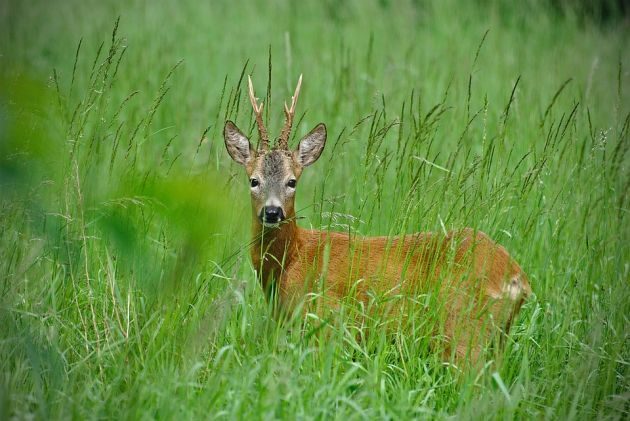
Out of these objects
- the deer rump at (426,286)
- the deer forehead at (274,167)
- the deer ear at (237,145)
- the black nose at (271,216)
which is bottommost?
the deer rump at (426,286)

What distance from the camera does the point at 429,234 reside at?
13.9 ft

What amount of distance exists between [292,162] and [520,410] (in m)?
1.88

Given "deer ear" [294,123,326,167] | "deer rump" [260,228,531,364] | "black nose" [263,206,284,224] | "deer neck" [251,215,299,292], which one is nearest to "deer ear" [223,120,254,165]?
"deer ear" [294,123,326,167]

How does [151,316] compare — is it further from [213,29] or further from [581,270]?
[213,29]

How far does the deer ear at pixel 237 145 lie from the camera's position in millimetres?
4715

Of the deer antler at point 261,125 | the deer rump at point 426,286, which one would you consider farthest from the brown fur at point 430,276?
the deer antler at point 261,125

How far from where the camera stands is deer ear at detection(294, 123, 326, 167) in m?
4.86

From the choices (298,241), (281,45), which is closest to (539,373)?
(298,241)

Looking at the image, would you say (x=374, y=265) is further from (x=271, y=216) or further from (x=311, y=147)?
(x=311, y=147)

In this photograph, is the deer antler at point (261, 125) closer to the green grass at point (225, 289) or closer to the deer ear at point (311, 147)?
the green grass at point (225, 289)

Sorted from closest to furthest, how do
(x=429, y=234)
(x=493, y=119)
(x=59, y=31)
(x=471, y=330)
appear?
(x=471, y=330)
(x=429, y=234)
(x=493, y=119)
(x=59, y=31)

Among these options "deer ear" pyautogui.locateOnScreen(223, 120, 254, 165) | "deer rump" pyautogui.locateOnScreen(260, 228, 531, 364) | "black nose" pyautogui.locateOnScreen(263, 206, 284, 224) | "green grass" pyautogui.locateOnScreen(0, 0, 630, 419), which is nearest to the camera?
"green grass" pyautogui.locateOnScreen(0, 0, 630, 419)

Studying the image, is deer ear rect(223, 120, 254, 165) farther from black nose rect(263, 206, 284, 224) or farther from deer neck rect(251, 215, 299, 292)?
black nose rect(263, 206, 284, 224)

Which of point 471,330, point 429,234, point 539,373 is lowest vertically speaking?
point 539,373
